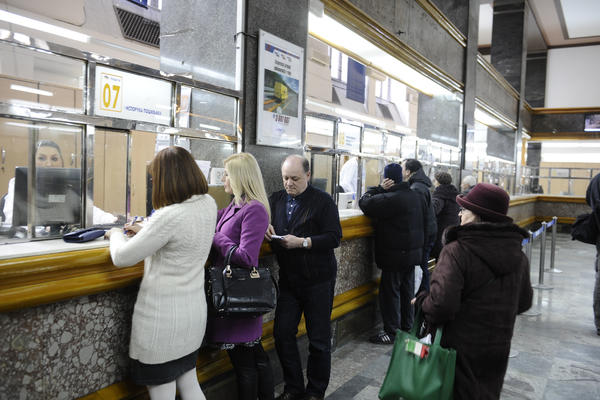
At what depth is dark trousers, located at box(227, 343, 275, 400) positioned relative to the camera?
233 centimetres

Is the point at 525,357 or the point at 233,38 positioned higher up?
the point at 233,38

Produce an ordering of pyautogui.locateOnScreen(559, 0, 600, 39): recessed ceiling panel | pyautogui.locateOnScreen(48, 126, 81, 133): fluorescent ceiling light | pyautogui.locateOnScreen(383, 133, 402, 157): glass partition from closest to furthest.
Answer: pyautogui.locateOnScreen(48, 126, 81, 133): fluorescent ceiling light
pyautogui.locateOnScreen(383, 133, 402, 157): glass partition
pyautogui.locateOnScreen(559, 0, 600, 39): recessed ceiling panel

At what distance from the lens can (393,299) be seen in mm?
4070

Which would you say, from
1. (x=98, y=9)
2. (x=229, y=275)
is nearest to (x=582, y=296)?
(x=229, y=275)

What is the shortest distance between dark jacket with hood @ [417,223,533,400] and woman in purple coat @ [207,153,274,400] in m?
0.90

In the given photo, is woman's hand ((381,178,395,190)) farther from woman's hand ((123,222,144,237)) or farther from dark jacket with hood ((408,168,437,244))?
woman's hand ((123,222,144,237))

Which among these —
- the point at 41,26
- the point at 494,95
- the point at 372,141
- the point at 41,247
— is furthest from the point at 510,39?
the point at 41,247

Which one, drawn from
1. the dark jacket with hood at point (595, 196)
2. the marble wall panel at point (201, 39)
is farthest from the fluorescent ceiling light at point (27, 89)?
the dark jacket with hood at point (595, 196)

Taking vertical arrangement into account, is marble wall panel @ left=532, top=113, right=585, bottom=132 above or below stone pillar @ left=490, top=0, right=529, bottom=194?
below

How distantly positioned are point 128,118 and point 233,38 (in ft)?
3.39

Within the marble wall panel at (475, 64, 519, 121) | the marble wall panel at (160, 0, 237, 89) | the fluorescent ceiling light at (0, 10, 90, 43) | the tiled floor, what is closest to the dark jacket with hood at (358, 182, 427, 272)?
the tiled floor

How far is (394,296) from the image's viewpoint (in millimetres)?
4070

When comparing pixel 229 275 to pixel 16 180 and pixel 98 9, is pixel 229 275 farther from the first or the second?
pixel 98 9

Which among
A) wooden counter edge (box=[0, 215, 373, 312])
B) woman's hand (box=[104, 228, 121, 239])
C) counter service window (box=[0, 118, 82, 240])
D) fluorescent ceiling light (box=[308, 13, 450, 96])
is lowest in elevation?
wooden counter edge (box=[0, 215, 373, 312])
